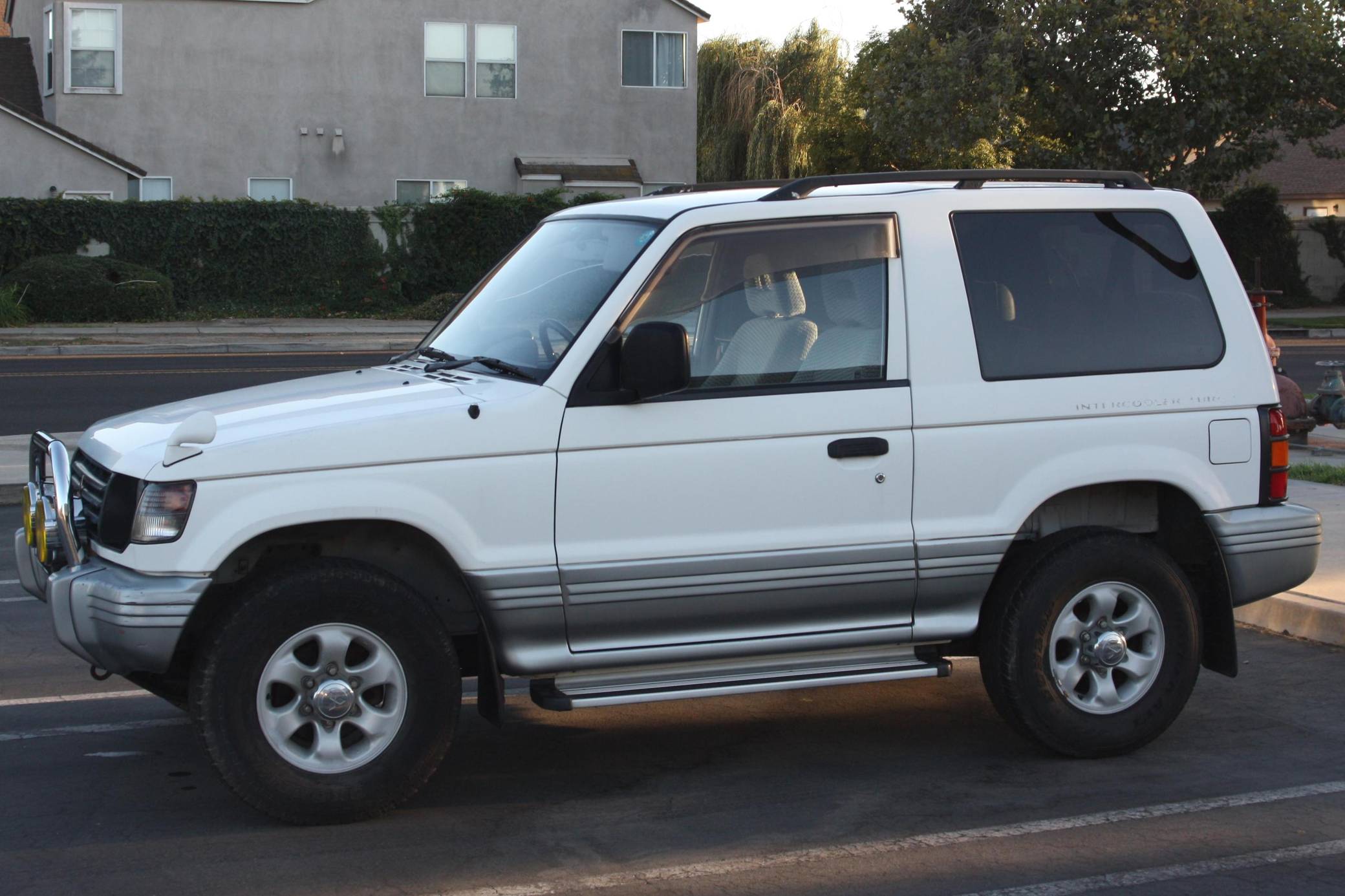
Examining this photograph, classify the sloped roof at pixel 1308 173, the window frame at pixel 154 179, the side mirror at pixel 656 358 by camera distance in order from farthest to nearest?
1. the sloped roof at pixel 1308 173
2. the window frame at pixel 154 179
3. the side mirror at pixel 656 358

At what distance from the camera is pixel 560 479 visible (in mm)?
5074

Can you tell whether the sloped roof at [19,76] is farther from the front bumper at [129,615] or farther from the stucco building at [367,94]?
the front bumper at [129,615]

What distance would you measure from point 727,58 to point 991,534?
4409 centimetres

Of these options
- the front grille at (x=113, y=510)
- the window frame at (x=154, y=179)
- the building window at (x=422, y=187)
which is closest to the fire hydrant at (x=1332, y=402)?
the front grille at (x=113, y=510)

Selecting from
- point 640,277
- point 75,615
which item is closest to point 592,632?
point 640,277

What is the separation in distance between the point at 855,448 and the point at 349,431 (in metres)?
1.74

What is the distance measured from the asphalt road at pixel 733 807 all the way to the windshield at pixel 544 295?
1.57m

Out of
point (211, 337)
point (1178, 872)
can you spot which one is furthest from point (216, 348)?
point (1178, 872)

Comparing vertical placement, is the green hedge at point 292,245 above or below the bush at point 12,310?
above

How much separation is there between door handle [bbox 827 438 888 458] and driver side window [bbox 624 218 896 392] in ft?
0.77

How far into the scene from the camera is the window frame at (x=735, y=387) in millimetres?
5125

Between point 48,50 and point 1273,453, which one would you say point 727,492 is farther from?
point 48,50

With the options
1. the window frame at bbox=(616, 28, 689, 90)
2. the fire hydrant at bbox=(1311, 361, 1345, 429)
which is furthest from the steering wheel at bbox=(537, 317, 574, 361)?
the window frame at bbox=(616, 28, 689, 90)

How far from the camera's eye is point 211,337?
88.1ft
